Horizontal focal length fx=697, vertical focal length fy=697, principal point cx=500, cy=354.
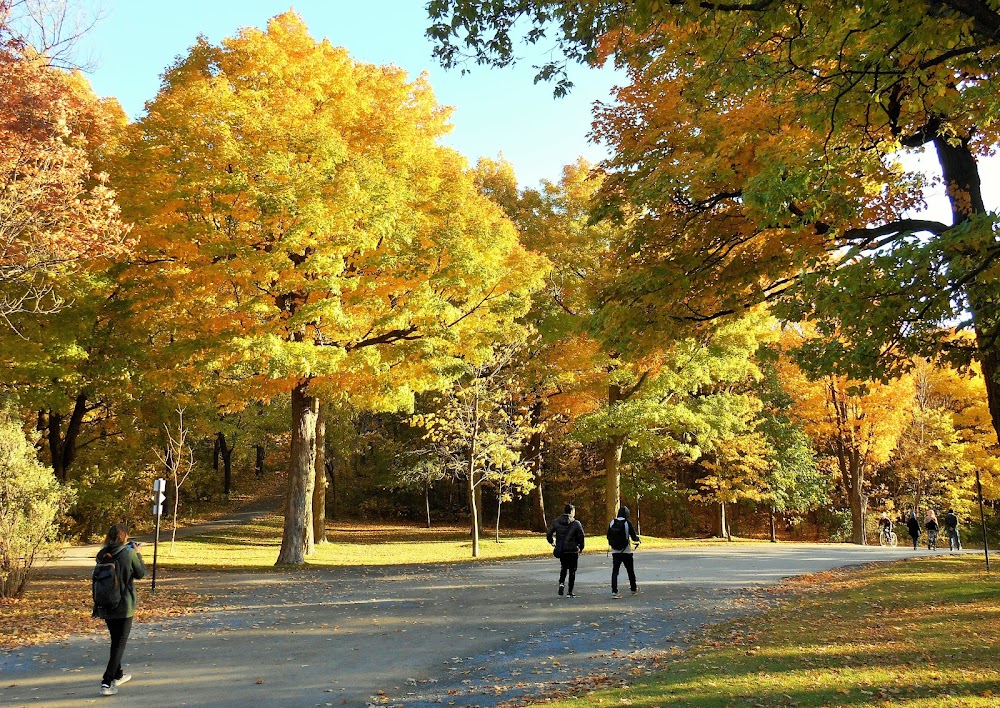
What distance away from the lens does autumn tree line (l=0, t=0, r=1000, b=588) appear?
6.90 meters

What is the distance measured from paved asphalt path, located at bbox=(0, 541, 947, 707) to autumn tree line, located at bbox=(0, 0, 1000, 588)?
13.1 ft

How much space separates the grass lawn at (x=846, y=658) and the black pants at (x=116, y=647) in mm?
4288

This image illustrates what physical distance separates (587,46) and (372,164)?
9677 millimetres

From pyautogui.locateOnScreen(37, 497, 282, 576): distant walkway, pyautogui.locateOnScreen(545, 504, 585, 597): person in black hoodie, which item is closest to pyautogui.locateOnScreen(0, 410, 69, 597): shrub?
pyautogui.locateOnScreen(37, 497, 282, 576): distant walkway

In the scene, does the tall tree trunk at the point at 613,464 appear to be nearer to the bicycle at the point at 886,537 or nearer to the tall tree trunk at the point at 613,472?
the tall tree trunk at the point at 613,472

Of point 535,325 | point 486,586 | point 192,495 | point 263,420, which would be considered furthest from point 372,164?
point 192,495

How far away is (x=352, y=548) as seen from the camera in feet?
79.7

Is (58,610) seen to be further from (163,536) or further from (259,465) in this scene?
(259,465)

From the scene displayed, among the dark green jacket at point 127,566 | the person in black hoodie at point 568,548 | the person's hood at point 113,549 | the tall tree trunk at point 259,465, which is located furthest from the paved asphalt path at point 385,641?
the tall tree trunk at point 259,465

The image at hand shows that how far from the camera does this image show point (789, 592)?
41.8 ft

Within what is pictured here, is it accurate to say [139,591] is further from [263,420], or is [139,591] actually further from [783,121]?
[263,420]

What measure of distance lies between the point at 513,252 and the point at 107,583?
1436 centimetres

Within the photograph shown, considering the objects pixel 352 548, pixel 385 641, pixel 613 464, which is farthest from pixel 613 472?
pixel 385 641

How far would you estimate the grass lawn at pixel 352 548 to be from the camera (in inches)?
763
